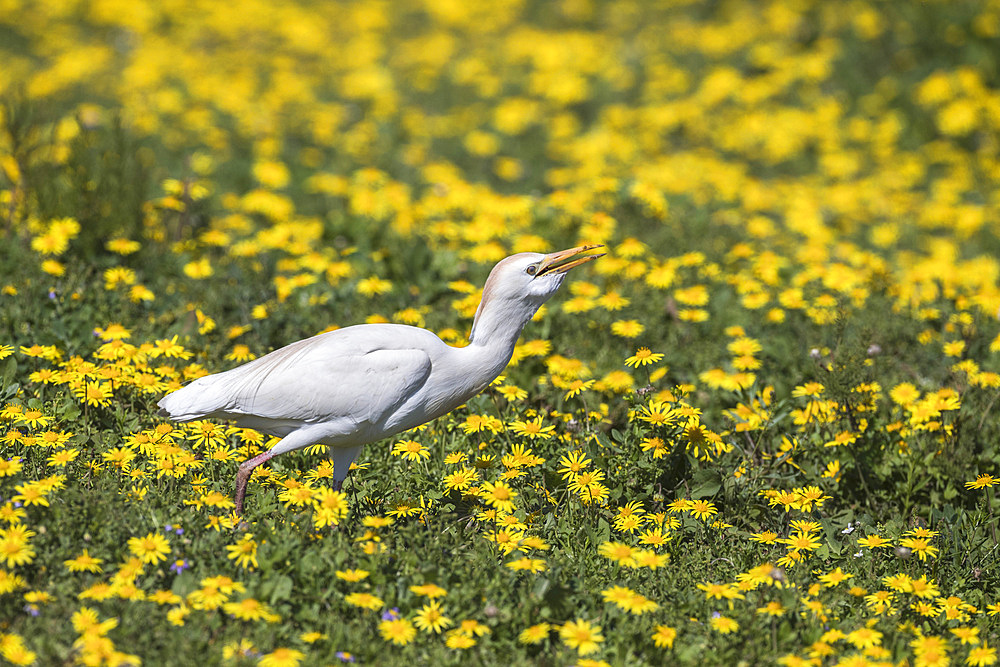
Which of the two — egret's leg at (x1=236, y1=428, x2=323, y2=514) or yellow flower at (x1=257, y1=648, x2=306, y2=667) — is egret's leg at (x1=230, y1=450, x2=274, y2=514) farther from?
yellow flower at (x1=257, y1=648, x2=306, y2=667)

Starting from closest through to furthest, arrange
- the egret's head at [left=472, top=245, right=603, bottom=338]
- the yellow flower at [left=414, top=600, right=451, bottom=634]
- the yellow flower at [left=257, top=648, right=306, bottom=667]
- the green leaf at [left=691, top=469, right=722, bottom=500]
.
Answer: the yellow flower at [left=257, top=648, right=306, bottom=667], the yellow flower at [left=414, top=600, right=451, bottom=634], the egret's head at [left=472, top=245, right=603, bottom=338], the green leaf at [left=691, top=469, right=722, bottom=500]

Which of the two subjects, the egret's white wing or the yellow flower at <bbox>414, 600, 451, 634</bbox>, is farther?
the egret's white wing

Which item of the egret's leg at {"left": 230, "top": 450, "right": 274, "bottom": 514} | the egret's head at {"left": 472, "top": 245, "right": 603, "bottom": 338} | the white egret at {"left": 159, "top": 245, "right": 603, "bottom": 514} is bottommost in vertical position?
the egret's leg at {"left": 230, "top": 450, "right": 274, "bottom": 514}

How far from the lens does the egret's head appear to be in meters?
3.98

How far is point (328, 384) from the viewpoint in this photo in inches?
153

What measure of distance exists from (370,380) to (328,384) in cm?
16

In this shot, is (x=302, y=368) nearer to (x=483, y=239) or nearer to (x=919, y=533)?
(x=919, y=533)

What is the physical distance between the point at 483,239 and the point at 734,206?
3.21 metres

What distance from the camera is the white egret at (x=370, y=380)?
389cm

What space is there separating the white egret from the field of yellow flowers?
0.26 metres

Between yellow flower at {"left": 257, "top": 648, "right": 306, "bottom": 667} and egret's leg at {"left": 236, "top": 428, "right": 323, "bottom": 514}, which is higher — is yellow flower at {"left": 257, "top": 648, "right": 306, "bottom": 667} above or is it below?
below

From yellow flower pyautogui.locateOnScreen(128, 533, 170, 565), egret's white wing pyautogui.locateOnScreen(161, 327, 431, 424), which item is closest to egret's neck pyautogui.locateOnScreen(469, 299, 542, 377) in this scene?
egret's white wing pyautogui.locateOnScreen(161, 327, 431, 424)

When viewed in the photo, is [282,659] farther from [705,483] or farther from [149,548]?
[705,483]

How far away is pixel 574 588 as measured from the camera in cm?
372
